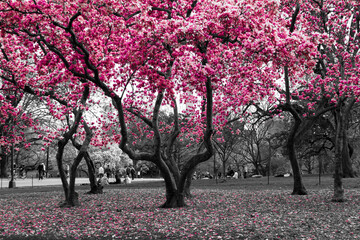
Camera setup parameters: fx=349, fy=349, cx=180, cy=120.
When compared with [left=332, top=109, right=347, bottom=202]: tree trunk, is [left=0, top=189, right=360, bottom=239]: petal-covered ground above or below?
below

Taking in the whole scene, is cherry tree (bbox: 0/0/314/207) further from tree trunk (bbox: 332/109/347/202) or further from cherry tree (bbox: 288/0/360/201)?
tree trunk (bbox: 332/109/347/202)

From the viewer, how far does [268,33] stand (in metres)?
7.60

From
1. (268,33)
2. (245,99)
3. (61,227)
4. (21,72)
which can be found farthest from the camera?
(245,99)

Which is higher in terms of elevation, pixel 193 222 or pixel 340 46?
pixel 340 46

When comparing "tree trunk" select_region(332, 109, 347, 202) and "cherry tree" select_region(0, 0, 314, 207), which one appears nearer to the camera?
"cherry tree" select_region(0, 0, 314, 207)

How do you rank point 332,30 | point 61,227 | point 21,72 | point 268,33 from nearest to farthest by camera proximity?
point 268,33 → point 61,227 → point 21,72 → point 332,30

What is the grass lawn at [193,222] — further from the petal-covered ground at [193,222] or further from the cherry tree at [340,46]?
the cherry tree at [340,46]

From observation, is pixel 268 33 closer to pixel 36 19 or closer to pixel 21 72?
pixel 36 19

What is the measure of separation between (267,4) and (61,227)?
7.05 meters

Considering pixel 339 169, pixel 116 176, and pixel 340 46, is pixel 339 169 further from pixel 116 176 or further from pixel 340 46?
pixel 116 176

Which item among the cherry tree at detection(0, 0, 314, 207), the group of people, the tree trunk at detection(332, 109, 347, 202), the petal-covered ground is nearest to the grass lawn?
the petal-covered ground

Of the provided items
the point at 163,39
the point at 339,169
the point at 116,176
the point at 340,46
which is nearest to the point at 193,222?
the point at 163,39

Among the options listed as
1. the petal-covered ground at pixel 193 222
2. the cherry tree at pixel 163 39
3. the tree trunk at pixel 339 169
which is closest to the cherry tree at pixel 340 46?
the tree trunk at pixel 339 169

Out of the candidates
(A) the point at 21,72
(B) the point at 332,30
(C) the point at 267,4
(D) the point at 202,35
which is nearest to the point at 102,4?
(D) the point at 202,35
